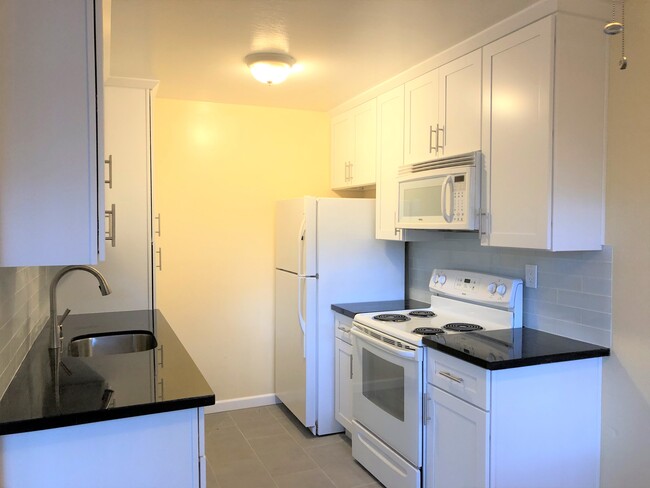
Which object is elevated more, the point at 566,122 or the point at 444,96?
the point at 444,96

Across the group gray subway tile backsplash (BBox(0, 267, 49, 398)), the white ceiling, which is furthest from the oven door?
gray subway tile backsplash (BBox(0, 267, 49, 398))

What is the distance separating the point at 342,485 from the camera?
9.73 feet

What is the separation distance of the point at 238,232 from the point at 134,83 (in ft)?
4.70

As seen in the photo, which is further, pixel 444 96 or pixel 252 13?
pixel 444 96

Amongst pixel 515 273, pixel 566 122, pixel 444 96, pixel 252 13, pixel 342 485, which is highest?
pixel 252 13

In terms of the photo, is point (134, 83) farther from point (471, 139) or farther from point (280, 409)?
point (280, 409)

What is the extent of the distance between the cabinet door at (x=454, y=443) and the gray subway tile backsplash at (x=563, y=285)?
68cm

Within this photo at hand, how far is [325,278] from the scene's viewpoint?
3617mm

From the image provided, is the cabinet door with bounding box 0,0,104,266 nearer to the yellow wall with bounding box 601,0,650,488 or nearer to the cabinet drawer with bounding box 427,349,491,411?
the cabinet drawer with bounding box 427,349,491,411

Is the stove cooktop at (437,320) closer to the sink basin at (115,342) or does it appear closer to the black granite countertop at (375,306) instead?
the black granite countertop at (375,306)

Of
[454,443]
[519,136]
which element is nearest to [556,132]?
[519,136]

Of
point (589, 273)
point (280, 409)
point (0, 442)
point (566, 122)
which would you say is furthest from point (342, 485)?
point (566, 122)

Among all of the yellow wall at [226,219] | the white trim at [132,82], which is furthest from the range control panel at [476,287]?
the white trim at [132,82]

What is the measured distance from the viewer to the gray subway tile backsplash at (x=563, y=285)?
234 cm
